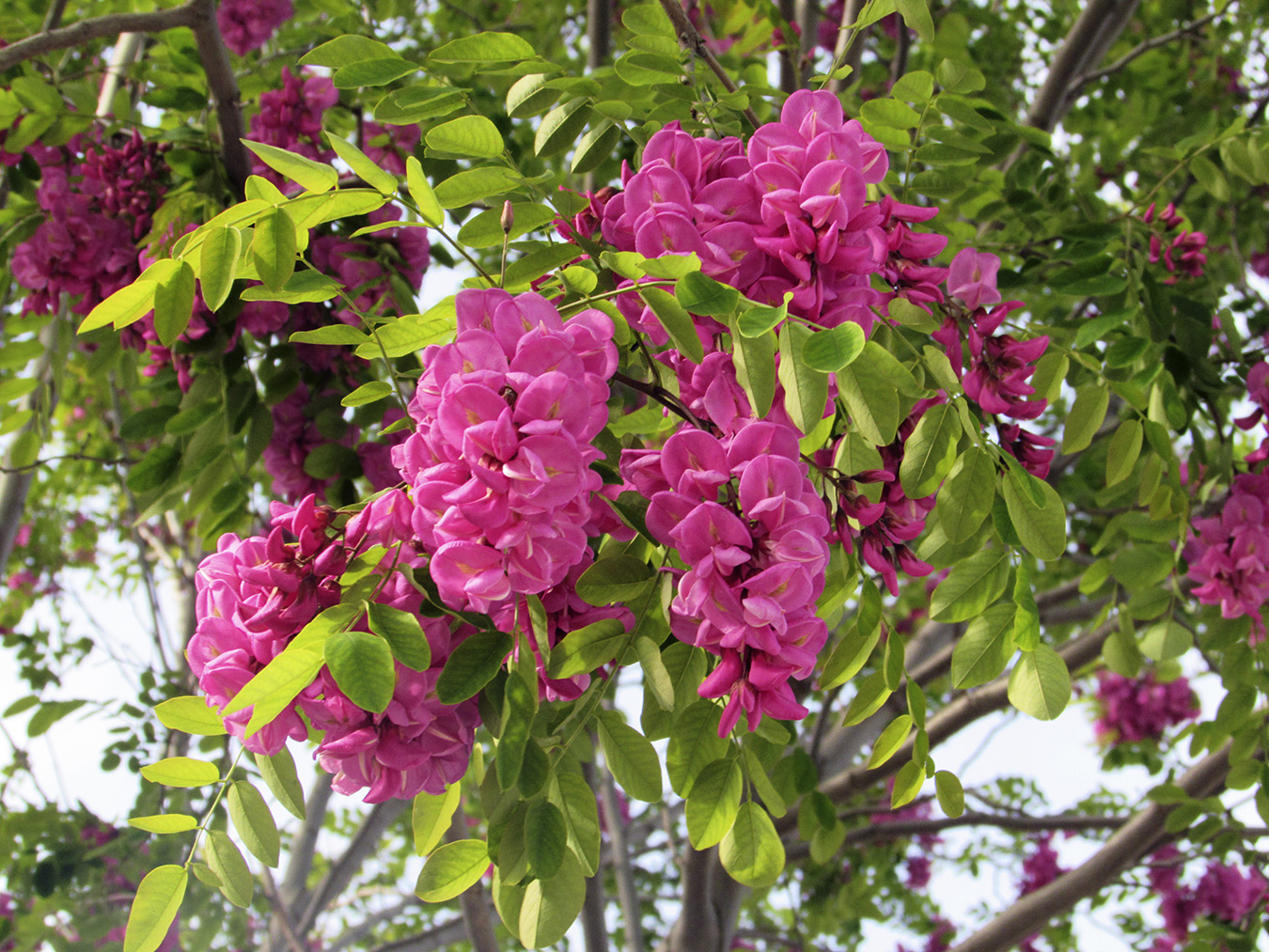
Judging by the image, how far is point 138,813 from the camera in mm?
2469

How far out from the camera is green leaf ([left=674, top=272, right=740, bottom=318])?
27.8 inches

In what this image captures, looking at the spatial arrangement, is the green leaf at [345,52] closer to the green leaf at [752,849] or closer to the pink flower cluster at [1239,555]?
the green leaf at [752,849]

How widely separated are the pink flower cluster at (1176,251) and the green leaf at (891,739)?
1129 mm

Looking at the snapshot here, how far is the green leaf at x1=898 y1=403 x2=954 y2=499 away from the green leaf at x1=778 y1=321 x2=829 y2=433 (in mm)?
166

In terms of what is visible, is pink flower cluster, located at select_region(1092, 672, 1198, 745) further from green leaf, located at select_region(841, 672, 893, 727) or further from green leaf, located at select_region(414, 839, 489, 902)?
green leaf, located at select_region(414, 839, 489, 902)

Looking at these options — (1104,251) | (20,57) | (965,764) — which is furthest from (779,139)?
(965,764)

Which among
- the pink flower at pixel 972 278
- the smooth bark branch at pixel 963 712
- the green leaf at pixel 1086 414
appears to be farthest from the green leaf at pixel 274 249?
the smooth bark branch at pixel 963 712

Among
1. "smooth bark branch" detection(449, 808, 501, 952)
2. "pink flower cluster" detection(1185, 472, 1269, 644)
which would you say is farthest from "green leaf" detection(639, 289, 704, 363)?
"smooth bark branch" detection(449, 808, 501, 952)

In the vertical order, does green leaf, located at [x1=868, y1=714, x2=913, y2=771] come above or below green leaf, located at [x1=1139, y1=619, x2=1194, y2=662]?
below

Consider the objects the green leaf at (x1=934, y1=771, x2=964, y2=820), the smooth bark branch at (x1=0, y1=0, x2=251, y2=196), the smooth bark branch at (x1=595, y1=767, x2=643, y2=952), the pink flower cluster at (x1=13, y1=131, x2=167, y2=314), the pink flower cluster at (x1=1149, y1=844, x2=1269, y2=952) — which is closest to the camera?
the green leaf at (x1=934, y1=771, x2=964, y2=820)

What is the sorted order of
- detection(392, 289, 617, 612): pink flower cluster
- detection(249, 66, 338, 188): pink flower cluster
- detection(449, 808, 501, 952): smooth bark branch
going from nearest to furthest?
detection(392, 289, 617, 612): pink flower cluster, detection(249, 66, 338, 188): pink flower cluster, detection(449, 808, 501, 952): smooth bark branch

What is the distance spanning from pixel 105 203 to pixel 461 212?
2.49 ft

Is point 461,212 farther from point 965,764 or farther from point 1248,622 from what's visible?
point 965,764

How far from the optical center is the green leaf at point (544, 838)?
736mm
